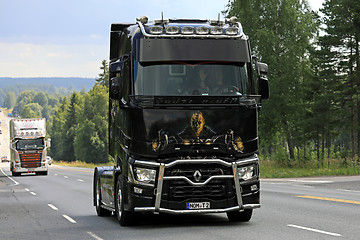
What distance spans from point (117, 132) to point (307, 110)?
41.6m

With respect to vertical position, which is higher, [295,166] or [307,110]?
[307,110]

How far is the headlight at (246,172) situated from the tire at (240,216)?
1.31 meters

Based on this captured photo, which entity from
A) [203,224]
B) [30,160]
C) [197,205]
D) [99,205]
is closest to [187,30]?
[197,205]

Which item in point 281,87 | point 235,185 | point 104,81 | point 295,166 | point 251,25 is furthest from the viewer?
point 104,81

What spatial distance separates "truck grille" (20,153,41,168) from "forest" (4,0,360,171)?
18463mm

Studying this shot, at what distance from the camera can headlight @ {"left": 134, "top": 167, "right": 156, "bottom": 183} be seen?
38.3ft

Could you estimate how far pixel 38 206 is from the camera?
67.1ft

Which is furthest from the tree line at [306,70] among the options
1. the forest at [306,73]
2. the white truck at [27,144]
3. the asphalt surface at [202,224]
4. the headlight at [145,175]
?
the headlight at [145,175]

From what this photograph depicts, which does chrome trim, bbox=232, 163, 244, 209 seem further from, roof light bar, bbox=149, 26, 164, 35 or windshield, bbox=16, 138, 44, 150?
windshield, bbox=16, 138, 44, 150

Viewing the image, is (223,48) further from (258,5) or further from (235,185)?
(258,5)

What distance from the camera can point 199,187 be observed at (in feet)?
38.6

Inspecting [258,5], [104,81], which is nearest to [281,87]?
[258,5]

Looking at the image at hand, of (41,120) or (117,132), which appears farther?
(41,120)

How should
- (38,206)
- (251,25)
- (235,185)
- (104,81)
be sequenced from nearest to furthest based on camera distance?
(235,185) < (38,206) < (251,25) < (104,81)
